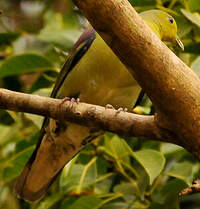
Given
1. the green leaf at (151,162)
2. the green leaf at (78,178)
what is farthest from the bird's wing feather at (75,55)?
the green leaf at (151,162)

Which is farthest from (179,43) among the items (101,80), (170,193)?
(170,193)

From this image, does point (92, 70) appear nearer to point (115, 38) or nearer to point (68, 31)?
point (68, 31)

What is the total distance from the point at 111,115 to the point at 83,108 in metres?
0.11

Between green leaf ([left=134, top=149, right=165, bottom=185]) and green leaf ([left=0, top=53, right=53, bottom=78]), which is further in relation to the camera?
green leaf ([left=0, top=53, right=53, bottom=78])

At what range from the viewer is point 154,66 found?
142cm

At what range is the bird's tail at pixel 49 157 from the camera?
2461 millimetres

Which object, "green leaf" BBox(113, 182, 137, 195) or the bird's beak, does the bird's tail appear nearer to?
"green leaf" BBox(113, 182, 137, 195)

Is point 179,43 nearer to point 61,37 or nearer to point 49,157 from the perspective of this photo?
point 61,37

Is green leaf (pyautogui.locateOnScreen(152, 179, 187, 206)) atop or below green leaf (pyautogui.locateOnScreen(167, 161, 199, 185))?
below

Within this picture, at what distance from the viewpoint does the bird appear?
220 centimetres

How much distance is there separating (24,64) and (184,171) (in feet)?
2.76

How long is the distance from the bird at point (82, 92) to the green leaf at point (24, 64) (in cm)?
11

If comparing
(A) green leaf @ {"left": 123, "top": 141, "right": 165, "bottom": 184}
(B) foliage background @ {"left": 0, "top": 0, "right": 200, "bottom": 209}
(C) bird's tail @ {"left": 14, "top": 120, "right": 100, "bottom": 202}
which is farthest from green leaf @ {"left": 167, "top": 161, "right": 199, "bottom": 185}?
(C) bird's tail @ {"left": 14, "top": 120, "right": 100, "bottom": 202}

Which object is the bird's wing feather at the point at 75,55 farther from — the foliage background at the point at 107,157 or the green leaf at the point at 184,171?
the green leaf at the point at 184,171
